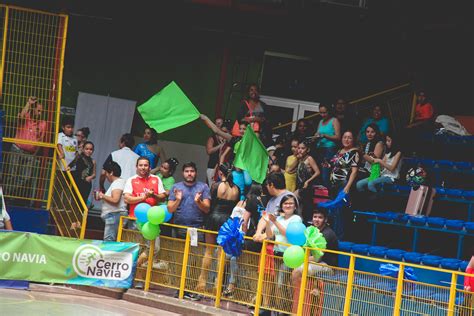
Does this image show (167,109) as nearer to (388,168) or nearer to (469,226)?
(388,168)

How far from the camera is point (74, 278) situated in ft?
58.7

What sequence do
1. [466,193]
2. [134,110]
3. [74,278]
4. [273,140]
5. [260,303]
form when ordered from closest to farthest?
[260,303] < [74,278] < [466,193] < [273,140] < [134,110]

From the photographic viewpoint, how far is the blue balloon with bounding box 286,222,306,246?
1536cm

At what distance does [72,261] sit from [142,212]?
141 centimetres

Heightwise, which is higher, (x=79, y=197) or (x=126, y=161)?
(x=126, y=161)

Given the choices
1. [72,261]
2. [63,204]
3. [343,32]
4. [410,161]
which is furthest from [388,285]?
[343,32]

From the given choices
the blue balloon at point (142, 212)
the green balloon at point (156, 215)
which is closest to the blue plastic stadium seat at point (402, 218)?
the green balloon at point (156, 215)

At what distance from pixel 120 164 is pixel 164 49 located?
4851 millimetres

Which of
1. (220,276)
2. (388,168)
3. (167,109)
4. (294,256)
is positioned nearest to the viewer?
(294,256)

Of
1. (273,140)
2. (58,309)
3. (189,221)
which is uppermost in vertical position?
(273,140)

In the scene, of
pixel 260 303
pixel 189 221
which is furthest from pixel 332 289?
pixel 189 221

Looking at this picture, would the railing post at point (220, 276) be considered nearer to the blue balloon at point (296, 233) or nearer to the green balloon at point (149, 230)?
the green balloon at point (149, 230)

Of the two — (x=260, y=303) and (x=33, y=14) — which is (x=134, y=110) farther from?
(x=260, y=303)

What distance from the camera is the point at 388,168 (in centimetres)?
1988
